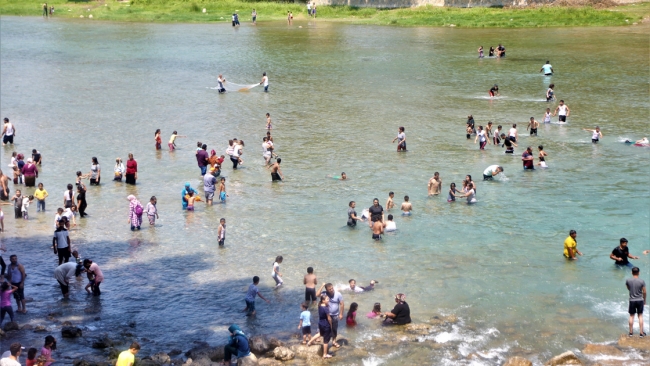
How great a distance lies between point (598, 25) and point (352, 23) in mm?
20977

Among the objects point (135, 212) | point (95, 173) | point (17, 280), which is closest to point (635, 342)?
point (17, 280)

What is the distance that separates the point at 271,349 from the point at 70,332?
4.80 meters

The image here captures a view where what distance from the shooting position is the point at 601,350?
19.3 m

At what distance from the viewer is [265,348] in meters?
19.1

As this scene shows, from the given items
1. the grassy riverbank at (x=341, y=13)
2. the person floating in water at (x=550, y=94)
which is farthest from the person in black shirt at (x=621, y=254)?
the grassy riverbank at (x=341, y=13)

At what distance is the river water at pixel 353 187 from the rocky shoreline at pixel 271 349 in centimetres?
22

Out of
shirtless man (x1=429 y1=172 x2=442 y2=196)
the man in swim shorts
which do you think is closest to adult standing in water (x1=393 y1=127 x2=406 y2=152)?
the man in swim shorts

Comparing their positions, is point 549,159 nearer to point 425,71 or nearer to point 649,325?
point 649,325

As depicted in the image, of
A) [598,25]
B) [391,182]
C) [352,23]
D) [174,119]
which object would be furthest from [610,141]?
[352,23]

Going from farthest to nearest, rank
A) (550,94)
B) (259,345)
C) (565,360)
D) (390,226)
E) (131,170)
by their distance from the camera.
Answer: (550,94), (131,170), (390,226), (259,345), (565,360)

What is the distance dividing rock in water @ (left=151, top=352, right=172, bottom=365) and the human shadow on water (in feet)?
1.96

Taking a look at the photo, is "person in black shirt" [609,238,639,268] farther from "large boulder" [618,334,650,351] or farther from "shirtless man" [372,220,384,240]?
"shirtless man" [372,220,384,240]

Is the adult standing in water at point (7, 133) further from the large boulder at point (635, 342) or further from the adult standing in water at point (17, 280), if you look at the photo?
the large boulder at point (635, 342)

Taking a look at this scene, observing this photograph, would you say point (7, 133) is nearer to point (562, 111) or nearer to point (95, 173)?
point (95, 173)
